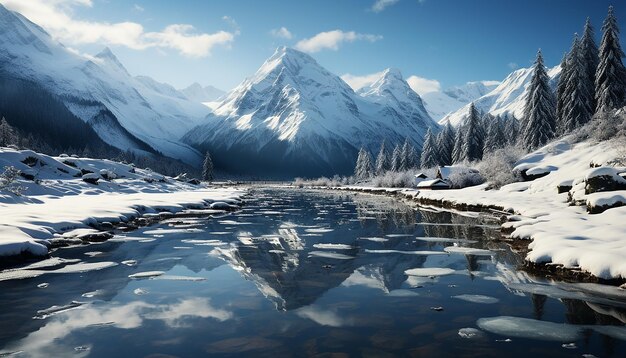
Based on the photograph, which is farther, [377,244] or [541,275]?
[377,244]

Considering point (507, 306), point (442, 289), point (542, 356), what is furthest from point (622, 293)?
point (542, 356)

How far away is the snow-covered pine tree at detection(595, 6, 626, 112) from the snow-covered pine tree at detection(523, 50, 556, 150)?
31.2ft

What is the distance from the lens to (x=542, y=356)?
6617 mm

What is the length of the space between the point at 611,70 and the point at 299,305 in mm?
54353

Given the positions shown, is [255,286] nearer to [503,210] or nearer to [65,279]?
[65,279]

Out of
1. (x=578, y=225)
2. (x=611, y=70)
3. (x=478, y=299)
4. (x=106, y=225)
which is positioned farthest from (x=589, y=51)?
(x=106, y=225)

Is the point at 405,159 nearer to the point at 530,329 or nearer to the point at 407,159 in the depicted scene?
the point at 407,159

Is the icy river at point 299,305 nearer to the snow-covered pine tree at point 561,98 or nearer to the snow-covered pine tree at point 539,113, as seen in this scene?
the snow-covered pine tree at point 539,113

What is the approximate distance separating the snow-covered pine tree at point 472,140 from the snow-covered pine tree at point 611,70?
26.3 m

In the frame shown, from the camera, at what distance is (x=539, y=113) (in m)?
58.9

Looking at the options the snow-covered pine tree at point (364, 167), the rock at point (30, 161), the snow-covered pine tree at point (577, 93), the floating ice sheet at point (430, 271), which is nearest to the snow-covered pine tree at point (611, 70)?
the snow-covered pine tree at point (577, 93)

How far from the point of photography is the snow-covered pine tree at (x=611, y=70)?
47.2m

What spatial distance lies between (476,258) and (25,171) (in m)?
43.6

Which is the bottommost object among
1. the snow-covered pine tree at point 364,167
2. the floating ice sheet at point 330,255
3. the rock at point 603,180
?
the floating ice sheet at point 330,255
